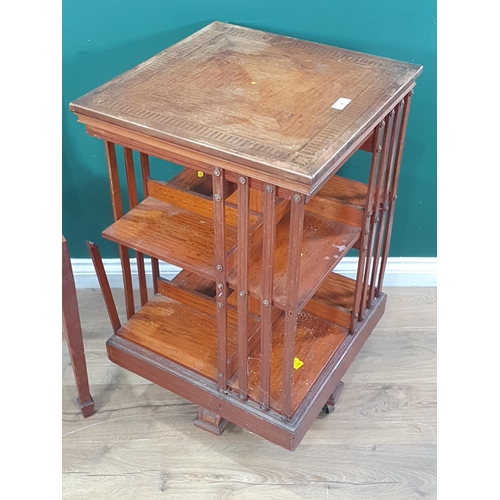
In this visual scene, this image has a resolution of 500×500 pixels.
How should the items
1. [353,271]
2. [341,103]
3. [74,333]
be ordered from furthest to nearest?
A: [353,271]
[74,333]
[341,103]

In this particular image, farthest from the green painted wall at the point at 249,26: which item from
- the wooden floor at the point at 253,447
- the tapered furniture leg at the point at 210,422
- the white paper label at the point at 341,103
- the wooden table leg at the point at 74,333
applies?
the tapered furniture leg at the point at 210,422

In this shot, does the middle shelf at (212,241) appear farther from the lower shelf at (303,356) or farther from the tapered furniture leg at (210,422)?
the tapered furniture leg at (210,422)

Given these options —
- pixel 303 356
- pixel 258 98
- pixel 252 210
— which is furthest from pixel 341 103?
pixel 303 356

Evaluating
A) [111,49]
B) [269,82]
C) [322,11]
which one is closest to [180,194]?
[269,82]

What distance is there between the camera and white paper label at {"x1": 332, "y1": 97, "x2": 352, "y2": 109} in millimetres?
1190

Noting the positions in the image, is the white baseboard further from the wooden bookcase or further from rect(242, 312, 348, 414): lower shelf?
rect(242, 312, 348, 414): lower shelf

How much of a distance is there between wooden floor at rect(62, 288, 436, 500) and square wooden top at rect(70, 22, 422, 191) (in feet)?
2.66

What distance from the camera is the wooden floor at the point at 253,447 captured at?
146 centimetres

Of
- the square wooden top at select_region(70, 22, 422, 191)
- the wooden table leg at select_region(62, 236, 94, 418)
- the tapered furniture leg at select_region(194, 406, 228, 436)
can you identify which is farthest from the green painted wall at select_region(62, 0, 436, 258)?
the tapered furniture leg at select_region(194, 406, 228, 436)

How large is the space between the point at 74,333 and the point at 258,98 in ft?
2.36

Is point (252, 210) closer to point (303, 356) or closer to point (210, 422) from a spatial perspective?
point (303, 356)

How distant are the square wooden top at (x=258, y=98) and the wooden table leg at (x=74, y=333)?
0.36 meters

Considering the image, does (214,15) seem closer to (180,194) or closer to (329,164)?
(180,194)

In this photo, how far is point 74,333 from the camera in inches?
58.2
